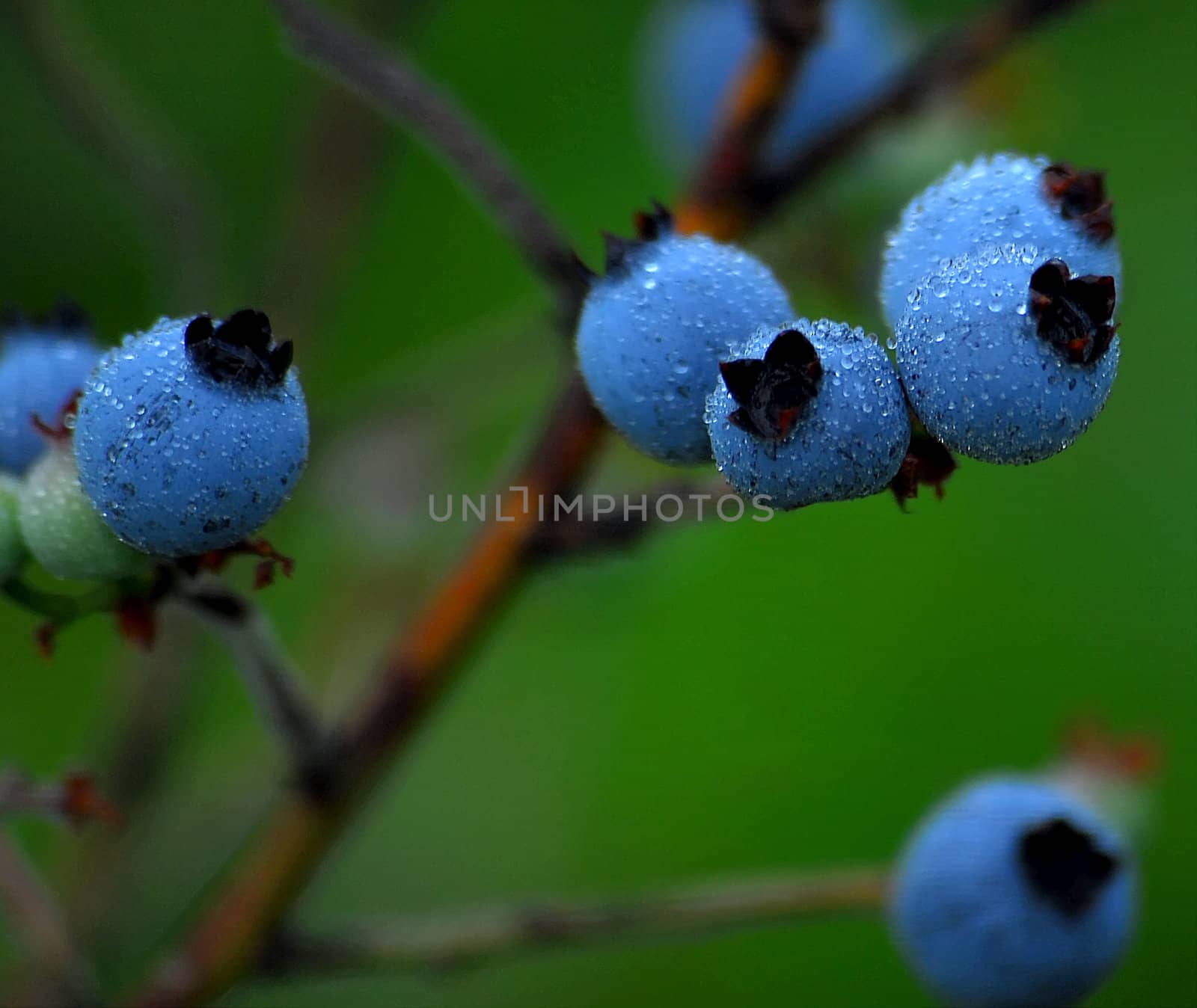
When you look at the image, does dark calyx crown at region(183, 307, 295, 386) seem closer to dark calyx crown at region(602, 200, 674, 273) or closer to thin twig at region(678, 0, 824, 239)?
dark calyx crown at region(602, 200, 674, 273)

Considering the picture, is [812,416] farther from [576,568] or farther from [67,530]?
[576,568]

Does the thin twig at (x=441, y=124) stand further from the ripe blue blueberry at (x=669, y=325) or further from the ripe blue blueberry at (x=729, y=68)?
the ripe blue blueberry at (x=729, y=68)

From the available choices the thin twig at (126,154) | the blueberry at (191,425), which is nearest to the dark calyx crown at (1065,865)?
the blueberry at (191,425)

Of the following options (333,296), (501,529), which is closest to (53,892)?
(333,296)

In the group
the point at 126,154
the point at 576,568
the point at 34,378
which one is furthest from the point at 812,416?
the point at 576,568

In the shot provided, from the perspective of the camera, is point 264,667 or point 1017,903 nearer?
point 264,667

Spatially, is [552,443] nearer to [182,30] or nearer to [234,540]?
[234,540]
